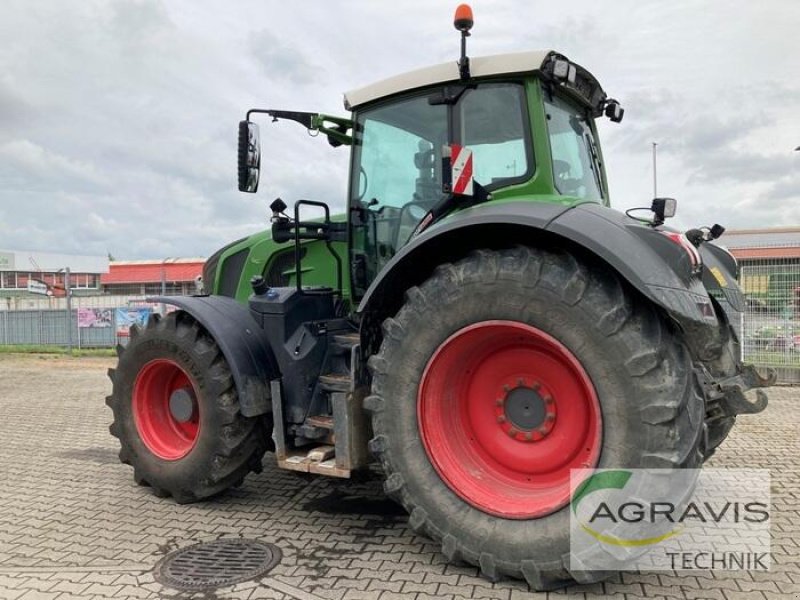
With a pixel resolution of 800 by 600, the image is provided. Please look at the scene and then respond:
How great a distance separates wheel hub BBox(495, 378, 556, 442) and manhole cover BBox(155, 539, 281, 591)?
150 centimetres

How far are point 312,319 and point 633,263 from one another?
2.27m

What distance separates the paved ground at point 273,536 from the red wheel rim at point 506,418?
460 mm

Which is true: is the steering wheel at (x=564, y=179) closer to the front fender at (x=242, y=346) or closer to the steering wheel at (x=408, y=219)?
the steering wheel at (x=408, y=219)

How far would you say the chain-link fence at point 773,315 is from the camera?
33.0ft

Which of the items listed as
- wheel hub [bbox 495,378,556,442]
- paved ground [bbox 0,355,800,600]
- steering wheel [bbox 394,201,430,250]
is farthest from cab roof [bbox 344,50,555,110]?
paved ground [bbox 0,355,800,600]

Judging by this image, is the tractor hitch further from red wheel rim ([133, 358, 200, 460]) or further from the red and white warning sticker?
red wheel rim ([133, 358, 200, 460])

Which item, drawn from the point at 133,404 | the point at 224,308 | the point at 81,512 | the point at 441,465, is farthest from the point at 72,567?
the point at 441,465

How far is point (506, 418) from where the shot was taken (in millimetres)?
3424

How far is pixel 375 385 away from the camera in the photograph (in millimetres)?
3492

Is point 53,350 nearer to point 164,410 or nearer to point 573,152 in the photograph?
point 164,410

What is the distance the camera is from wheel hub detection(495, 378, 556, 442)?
10.8 feet

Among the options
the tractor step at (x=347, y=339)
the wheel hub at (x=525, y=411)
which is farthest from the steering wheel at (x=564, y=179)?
the tractor step at (x=347, y=339)

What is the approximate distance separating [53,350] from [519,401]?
17723 millimetres

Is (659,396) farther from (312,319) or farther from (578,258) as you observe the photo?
(312,319)
